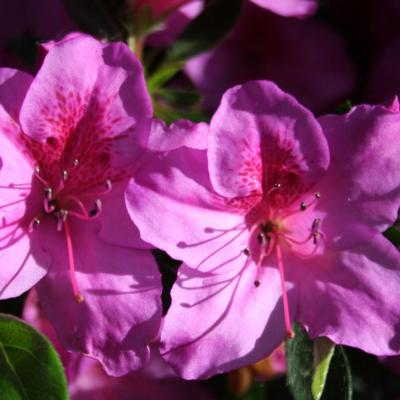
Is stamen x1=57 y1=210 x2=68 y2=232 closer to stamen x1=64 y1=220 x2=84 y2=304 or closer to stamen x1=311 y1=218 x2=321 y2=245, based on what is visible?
stamen x1=64 y1=220 x2=84 y2=304

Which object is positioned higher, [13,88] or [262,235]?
[13,88]

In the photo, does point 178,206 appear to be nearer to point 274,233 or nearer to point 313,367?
point 274,233

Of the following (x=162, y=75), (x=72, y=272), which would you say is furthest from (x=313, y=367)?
(x=162, y=75)

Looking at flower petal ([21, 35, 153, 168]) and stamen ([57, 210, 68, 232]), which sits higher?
Result: flower petal ([21, 35, 153, 168])

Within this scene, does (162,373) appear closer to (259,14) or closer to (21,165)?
(21,165)

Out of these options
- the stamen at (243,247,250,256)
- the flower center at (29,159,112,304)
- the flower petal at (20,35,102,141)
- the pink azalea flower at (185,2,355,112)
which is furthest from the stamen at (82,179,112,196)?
the pink azalea flower at (185,2,355,112)

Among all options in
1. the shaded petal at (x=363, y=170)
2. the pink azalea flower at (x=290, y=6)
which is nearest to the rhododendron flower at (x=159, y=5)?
the pink azalea flower at (x=290, y=6)
